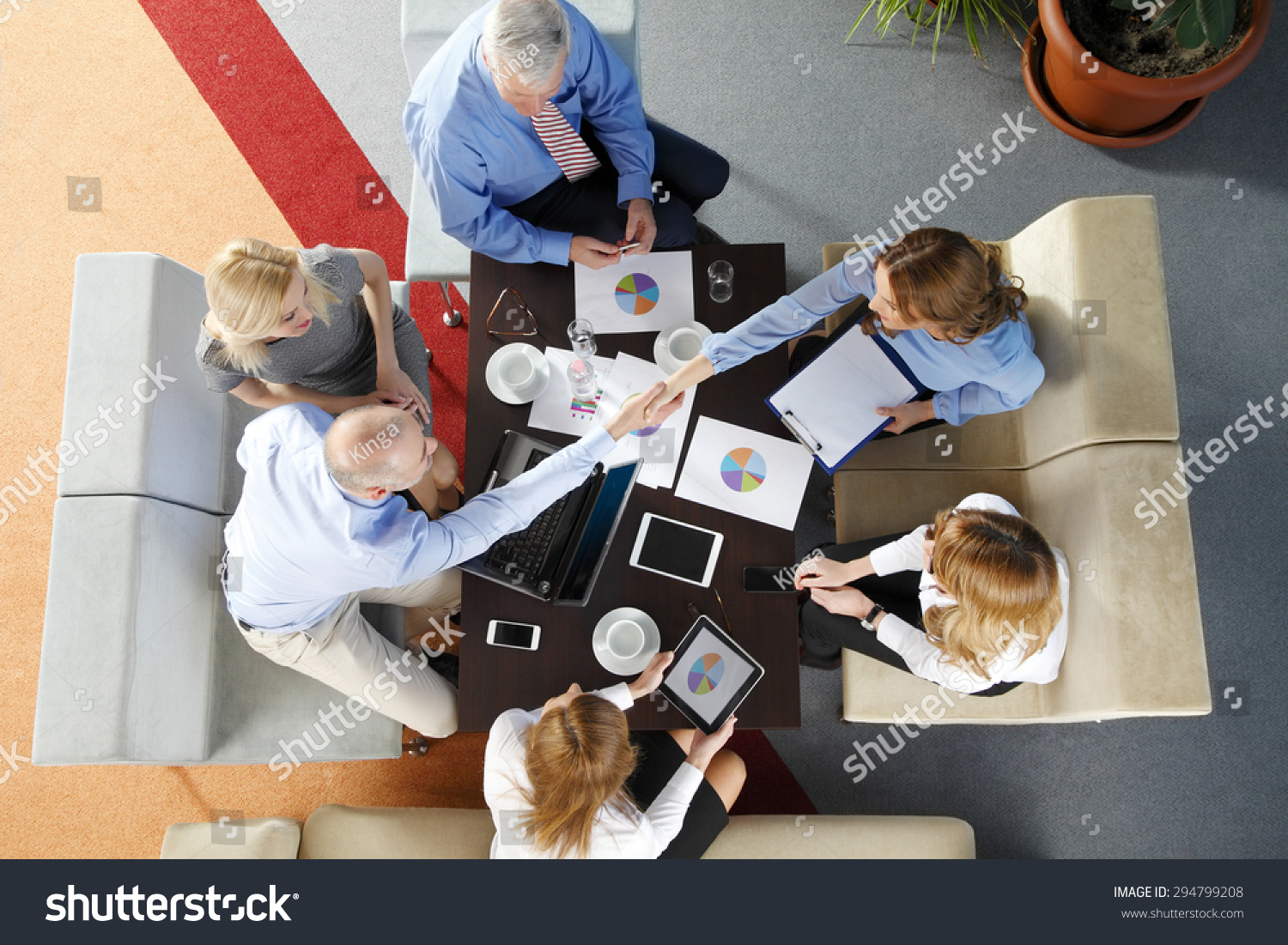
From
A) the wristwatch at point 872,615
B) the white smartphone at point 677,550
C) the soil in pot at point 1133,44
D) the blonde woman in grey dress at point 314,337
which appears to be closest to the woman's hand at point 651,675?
the white smartphone at point 677,550

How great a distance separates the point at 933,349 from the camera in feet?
6.72

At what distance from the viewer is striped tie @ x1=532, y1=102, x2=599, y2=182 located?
2.16 meters

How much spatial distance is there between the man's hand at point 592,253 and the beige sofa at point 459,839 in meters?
1.51

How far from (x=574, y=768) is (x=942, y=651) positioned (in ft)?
2.97

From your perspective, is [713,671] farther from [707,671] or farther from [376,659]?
[376,659]

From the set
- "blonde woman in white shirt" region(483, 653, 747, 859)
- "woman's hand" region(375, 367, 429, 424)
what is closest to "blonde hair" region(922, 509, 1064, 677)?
"blonde woman in white shirt" region(483, 653, 747, 859)

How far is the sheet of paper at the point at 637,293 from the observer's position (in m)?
2.05

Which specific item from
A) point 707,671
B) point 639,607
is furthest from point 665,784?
point 639,607

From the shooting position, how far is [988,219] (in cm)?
292

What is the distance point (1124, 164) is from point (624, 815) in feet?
9.45

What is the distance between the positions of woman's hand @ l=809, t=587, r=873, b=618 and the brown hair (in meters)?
0.68

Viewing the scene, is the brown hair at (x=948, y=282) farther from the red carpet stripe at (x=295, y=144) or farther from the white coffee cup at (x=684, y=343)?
the red carpet stripe at (x=295, y=144)
